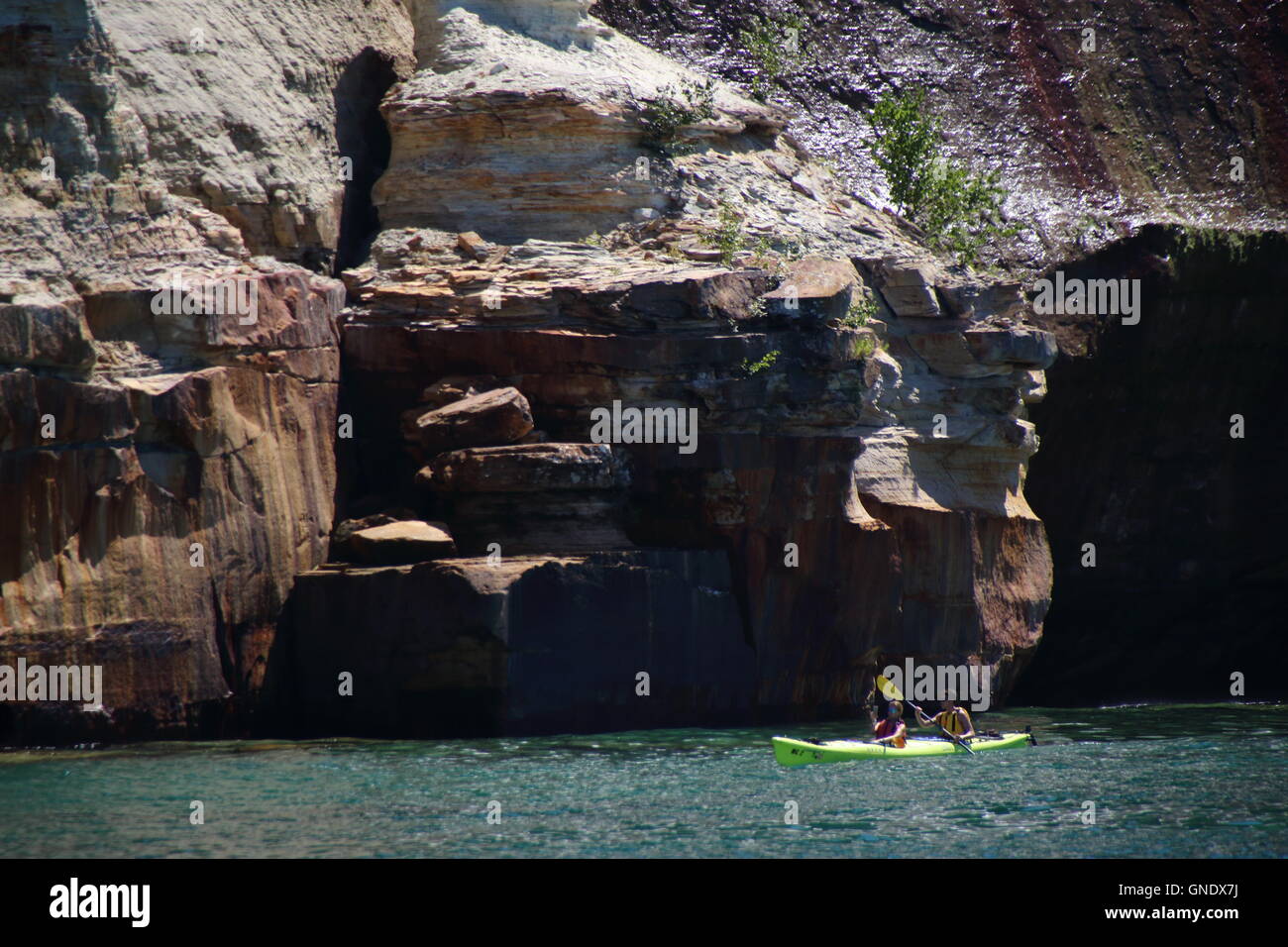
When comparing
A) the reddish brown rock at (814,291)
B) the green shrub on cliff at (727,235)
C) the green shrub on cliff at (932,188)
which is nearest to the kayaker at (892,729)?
the reddish brown rock at (814,291)

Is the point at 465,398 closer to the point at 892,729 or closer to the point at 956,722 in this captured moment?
the point at 892,729

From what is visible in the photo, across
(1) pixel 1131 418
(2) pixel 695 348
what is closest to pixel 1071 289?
(1) pixel 1131 418

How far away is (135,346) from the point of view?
77.2 feet

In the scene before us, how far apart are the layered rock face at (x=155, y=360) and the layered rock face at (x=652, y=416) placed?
4.62 ft

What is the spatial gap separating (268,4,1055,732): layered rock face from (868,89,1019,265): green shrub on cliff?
2.88 metres

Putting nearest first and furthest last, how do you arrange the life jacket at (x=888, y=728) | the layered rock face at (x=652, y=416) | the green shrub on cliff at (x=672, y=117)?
the life jacket at (x=888, y=728)
the layered rock face at (x=652, y=416)
the green shrub on cliff at (x=672, y=117)

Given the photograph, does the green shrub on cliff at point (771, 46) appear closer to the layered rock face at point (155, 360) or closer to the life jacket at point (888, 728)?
the layered rock face at point (155, 360)

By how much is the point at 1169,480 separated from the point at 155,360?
23.2 meters

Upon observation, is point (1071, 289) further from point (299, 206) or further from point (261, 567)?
point (261, 567)

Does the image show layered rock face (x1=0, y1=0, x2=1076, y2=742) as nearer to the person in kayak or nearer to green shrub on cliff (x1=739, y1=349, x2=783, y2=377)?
green shrub on cliff (x1=739, y1=349, x2=783, y2=377)

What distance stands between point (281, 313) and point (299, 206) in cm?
330

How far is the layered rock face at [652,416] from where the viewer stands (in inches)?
957

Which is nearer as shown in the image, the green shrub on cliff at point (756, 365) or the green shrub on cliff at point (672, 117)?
the green shrub on cliff at point (756, 365)

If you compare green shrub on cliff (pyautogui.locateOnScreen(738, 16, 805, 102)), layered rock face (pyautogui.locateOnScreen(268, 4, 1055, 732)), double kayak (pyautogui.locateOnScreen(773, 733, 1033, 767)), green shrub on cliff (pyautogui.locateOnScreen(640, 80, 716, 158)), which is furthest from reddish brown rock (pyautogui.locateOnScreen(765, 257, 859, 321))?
green shrub on cliff (pyautogui.locateOnScreen(738, 16, 805, 102))
